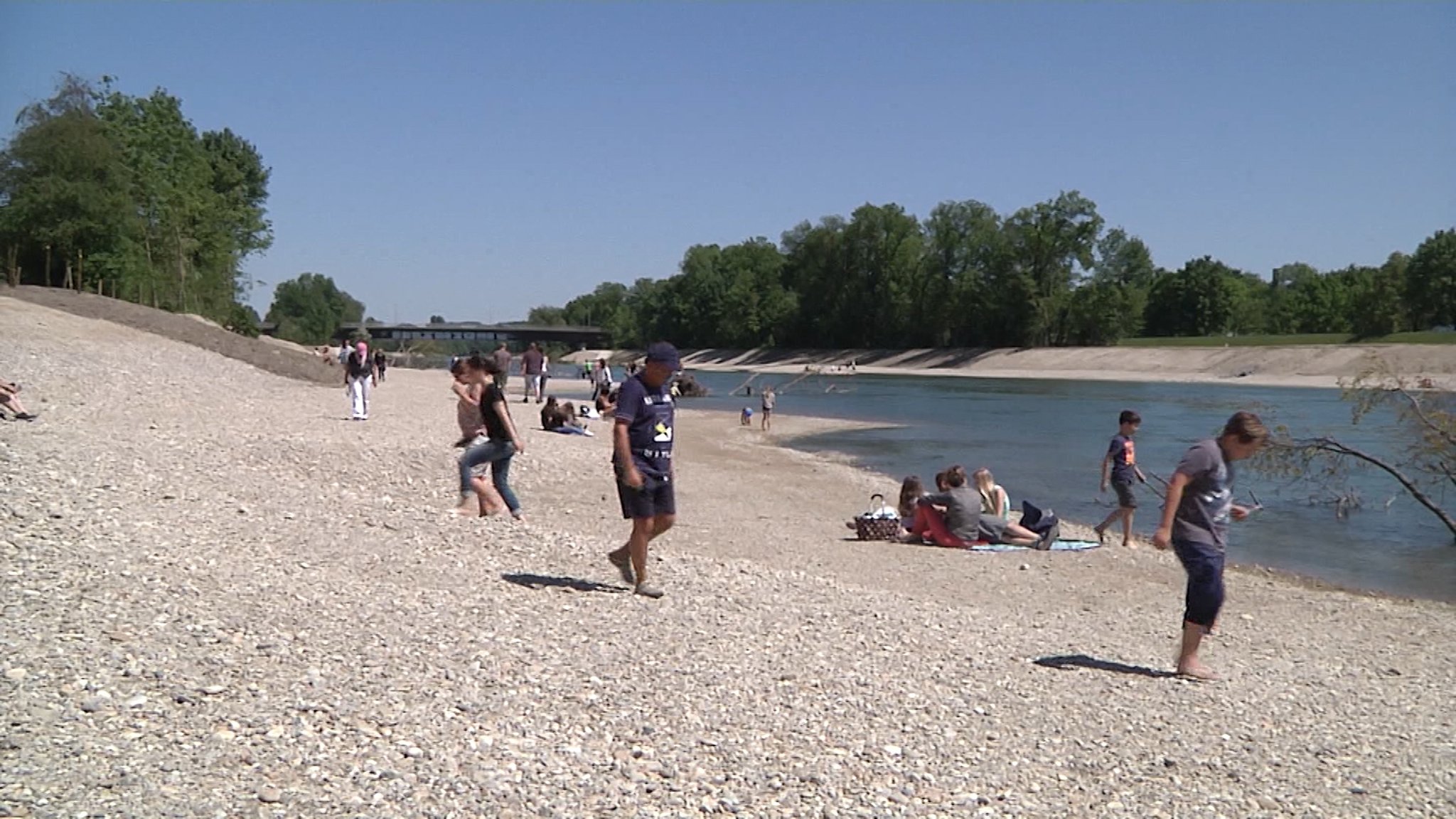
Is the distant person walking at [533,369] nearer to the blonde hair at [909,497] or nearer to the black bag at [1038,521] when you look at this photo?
the blonde hair at [909,497]

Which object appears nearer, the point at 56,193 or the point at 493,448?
the point at 493,448

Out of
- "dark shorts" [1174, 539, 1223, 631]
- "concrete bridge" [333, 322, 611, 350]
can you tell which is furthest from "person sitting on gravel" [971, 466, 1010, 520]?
"concrete bridge" [333, 322, 611, 350]

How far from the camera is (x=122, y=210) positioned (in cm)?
4544

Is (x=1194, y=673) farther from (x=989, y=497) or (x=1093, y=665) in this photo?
(x=989, y=497)

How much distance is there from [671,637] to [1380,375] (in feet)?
52.7

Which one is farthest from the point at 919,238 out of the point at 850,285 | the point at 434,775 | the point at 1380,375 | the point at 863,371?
the point at 434,775

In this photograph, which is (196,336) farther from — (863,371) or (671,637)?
(863,371)

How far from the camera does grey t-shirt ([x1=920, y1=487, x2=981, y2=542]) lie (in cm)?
A: 1433

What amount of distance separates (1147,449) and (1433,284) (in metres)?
83.9

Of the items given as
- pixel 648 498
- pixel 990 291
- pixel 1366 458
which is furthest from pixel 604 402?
pixel 990 291

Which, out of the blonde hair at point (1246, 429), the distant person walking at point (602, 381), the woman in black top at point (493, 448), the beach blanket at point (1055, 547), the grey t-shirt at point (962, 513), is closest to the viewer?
the blonde hair at point (1246, 429)

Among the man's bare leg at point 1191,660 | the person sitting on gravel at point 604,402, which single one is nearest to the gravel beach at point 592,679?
the man's bare leg at point 1191,660

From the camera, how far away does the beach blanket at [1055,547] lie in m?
14.2

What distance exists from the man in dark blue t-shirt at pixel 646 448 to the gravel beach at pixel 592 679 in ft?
2.00
